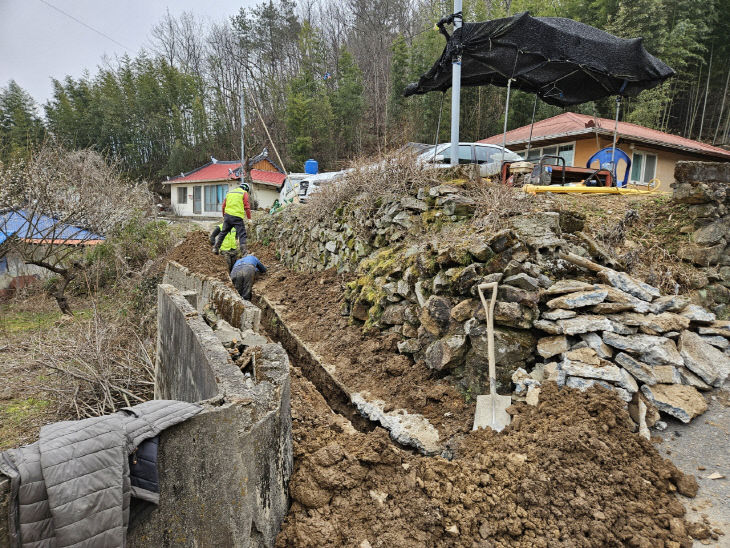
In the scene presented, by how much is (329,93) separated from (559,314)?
28.6 meters

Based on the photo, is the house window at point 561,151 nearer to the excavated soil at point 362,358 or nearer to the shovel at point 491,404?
the excavated soil at point 362,358

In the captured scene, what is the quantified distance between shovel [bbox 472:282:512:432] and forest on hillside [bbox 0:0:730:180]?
12.3 meters

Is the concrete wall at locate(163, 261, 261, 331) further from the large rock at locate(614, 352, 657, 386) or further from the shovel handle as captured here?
the large rock at locate(614, 352, 657, 386)

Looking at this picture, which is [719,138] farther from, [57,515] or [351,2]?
[57,515]

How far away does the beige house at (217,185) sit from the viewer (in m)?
26.3

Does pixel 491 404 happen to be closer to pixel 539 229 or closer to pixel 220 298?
pixel 539 229

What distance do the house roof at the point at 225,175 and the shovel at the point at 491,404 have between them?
2241cm

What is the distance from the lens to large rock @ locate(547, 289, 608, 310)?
13.2ft

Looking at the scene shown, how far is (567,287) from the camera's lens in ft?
13.8

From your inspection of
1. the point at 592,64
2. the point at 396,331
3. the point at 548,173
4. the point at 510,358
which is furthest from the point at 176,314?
the point at 592,64

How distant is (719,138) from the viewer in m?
22.9

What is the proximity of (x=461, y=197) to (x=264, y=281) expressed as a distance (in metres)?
5.63

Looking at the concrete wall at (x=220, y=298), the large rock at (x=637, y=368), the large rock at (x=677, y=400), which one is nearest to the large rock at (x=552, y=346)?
the large rock at (x=637, y=368)

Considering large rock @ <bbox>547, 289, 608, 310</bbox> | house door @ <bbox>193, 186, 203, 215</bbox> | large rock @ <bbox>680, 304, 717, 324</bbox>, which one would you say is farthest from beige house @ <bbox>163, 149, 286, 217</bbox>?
large rock @ <bbox>680, 304, 717, 324</bbox>
